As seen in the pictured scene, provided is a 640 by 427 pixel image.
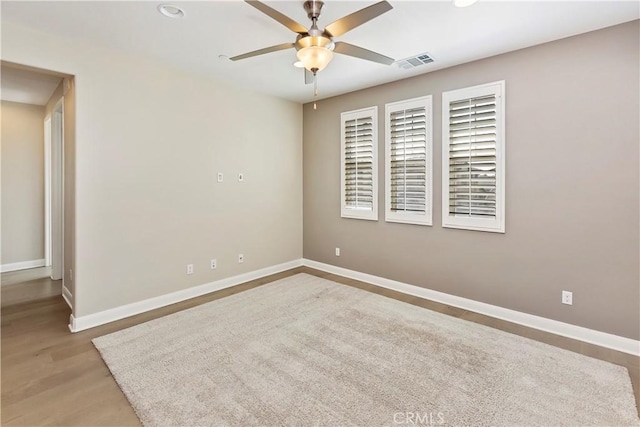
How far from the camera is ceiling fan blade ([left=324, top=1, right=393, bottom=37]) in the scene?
71.1 inches

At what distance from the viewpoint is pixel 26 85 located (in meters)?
4.04

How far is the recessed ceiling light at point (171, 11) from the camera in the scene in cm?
234

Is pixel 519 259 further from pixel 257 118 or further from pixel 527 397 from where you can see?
pixel 257 118

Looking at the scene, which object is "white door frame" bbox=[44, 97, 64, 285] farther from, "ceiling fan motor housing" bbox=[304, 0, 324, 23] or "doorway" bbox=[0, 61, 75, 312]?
"ceiling fan motor housing" bbox=[304, 0, 324, 23]

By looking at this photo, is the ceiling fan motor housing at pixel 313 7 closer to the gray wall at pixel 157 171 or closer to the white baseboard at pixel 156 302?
the gray wall at pixel 157 171

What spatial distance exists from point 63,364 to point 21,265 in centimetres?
397

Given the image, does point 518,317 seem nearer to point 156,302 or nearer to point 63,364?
point 156,302

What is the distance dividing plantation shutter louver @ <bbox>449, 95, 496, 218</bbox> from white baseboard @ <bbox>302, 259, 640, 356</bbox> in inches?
→ 40.4

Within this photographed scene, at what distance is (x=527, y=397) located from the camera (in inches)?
81.4

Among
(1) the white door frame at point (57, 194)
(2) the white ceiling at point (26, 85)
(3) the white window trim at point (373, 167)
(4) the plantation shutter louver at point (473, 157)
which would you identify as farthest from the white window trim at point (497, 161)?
(1) the white door frame at point (57, 194)

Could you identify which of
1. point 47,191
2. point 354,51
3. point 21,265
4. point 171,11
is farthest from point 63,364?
point 47,191

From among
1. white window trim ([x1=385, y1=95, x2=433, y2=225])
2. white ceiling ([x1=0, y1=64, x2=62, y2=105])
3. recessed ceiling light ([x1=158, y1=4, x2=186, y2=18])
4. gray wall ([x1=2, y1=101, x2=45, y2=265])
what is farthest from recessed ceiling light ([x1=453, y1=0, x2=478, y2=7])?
gray wall ([x1=2, y1=101, x2=45, y2=265])

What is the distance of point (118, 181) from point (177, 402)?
7.72 feet

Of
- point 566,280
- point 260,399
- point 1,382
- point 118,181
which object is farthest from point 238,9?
point 566,280
